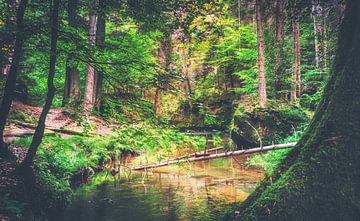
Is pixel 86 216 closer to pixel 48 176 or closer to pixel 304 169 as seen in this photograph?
pixel 48 176

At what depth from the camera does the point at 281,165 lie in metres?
4.43

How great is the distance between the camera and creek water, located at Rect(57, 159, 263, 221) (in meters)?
7.84

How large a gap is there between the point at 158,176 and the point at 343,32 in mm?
10187

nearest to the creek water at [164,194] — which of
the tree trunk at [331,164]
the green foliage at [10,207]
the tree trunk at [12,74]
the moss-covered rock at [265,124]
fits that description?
the green foliage at [10,207]

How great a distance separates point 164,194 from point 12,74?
6217mm

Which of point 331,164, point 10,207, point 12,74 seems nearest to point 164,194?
point 10,207

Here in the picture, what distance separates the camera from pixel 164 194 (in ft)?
32.4

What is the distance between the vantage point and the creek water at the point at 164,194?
7836 mm

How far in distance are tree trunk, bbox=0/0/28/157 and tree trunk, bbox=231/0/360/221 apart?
5.15 meters

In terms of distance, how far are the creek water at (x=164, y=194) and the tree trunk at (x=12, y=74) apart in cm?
272

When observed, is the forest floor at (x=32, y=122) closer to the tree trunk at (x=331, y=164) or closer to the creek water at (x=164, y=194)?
the creek water at (x=164, y=194)

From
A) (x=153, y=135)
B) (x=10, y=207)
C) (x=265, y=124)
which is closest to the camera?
(x=10, y=207)

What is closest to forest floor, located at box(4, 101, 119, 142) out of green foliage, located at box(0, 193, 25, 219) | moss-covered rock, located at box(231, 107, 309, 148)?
green foliage, located at box(0, 193, 25, 219)

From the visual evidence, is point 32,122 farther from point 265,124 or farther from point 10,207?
point 265,124
